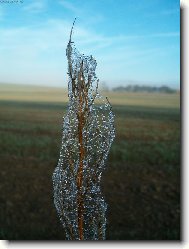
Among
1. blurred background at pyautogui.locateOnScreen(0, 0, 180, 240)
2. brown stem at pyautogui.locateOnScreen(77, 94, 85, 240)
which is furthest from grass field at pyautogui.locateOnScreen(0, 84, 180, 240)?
brown stem at pyautogui.locateOnScreen(77, 94, 85, 240)

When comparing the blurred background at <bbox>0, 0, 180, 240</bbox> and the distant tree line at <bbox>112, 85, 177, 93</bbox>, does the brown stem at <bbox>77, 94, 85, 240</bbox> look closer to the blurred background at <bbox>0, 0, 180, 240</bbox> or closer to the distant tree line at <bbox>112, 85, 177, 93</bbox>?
the blurred background at <bbox>0, 0, 180, 240</bbox>

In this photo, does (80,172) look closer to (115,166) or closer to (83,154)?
(83,154)

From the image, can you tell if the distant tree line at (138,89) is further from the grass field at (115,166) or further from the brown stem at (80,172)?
the brown stem at (80,172)

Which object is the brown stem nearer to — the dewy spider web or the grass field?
the dewy spider web

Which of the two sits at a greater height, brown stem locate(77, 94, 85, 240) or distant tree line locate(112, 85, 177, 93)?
distant tree line locate(112, 85, 177, 93)

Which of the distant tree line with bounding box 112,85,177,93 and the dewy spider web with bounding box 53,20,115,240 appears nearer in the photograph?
the dewy spider web with bounding box 53,20,115,240

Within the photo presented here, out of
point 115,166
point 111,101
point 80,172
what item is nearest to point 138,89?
point 111,101

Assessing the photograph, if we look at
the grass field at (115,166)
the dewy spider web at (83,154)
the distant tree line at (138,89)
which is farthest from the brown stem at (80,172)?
the distant tree line at (138,89)

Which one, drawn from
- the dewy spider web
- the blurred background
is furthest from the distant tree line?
the dewy spider web
